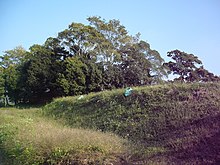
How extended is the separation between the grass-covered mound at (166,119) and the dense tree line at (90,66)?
37.0ft

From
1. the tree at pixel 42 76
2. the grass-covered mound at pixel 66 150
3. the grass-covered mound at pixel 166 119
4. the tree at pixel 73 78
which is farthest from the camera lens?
the tree at pixel 42 76

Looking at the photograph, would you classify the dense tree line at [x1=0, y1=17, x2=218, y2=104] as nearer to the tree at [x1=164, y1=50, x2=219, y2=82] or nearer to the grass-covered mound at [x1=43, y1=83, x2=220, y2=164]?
the tree at [x1=164, y1=50, x2=219, y2=82]

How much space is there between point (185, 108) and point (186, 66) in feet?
51.9

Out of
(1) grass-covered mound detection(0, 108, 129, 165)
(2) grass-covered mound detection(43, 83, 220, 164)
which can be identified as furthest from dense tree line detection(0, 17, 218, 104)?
(1) grass-covered mound detection(0, 108, 129, 165)

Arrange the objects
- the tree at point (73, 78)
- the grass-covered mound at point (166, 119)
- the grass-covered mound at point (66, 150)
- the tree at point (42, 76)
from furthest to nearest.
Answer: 1. the tree at point (42, 76)
2. the tree at point (73, 78)
3. the grass-covered mound at point (66, 150)
4. the grass-covered mound at point (166, 119)

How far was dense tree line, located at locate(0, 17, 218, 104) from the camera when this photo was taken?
2145 centimetres

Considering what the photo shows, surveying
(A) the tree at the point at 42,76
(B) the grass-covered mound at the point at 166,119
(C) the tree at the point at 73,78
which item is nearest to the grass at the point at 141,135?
(B) the grass-covered mound at the point at 166,119

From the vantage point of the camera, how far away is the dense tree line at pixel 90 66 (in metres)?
21.5

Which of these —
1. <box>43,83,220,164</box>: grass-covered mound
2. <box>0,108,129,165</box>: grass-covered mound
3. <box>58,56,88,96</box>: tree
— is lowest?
<box>0,108,129,165</box>: grass-covered mound

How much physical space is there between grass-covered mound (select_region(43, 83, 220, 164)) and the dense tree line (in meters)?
11.3

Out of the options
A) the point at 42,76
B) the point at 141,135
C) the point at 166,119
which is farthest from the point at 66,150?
the point at 42,76

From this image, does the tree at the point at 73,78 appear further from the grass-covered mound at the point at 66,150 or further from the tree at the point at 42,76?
the grass-covered mound at the point at 66,150

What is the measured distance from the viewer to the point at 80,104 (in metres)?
11.2

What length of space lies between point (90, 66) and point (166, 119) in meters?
16.0
